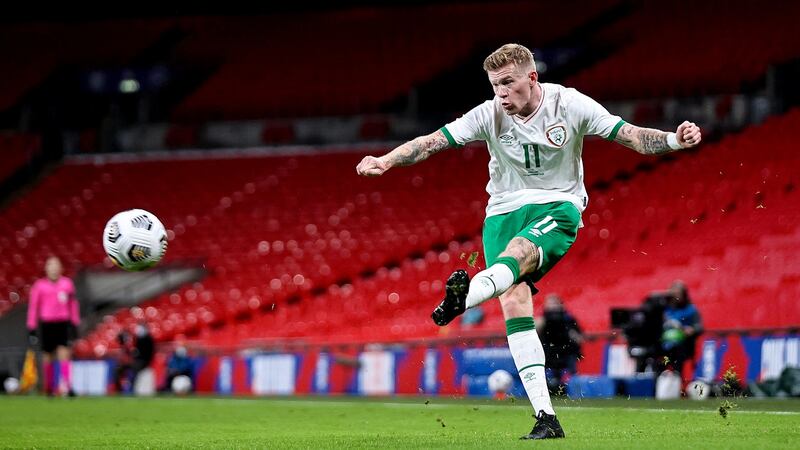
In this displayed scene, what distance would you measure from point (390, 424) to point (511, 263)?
11.6 ft

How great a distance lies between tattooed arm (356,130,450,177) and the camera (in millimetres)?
7102

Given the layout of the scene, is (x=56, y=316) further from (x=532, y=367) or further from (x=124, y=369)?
(x=532, y=367)

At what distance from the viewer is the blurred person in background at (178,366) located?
19.1 metres

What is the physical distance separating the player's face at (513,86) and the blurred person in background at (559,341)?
7.39 meters

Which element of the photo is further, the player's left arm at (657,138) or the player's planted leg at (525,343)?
the player's planted leg at (525,343)

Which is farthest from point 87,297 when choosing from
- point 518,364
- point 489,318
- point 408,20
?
point 518,364

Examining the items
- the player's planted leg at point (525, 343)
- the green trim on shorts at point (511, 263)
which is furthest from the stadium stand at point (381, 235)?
the green trim on shorts at point (511, 263)

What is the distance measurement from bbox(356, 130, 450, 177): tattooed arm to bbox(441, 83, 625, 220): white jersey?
9 centimetres

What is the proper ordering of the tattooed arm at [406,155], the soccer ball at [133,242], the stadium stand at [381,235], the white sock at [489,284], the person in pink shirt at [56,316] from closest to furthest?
1. the white sock at [489,284]
2. the tattooed arm at [406,155]
3. the soccer ball at [133,242]
4. the person in pink shirt at [56,316]
5. the stadium stand at [381,235]

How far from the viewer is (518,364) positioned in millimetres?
7426

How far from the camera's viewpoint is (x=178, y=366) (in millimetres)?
19078

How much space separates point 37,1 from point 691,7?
48.9 feet

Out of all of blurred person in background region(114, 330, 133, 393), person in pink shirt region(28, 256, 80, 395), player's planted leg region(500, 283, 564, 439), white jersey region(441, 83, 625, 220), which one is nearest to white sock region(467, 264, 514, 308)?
player's planted leg region(500, 283, 564, 439)

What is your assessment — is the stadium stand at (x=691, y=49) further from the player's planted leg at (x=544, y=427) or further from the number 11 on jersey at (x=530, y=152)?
the player's planted leg at (x=544, y=427)
